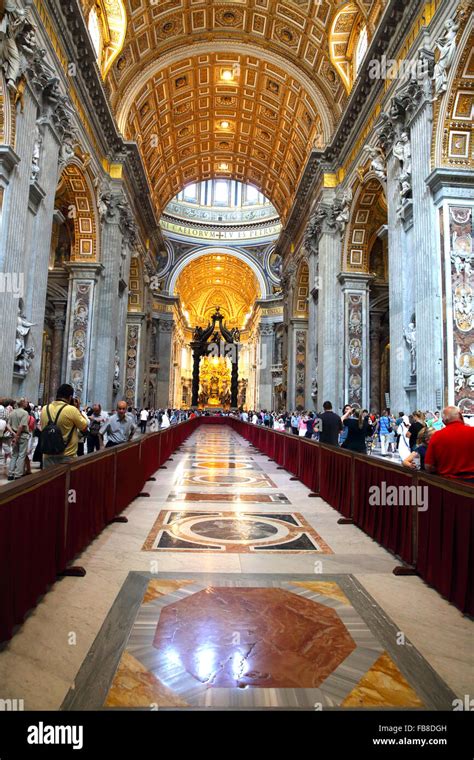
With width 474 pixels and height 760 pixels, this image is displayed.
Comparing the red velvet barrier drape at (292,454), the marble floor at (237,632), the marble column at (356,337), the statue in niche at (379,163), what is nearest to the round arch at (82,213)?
the marble column at (356,337)

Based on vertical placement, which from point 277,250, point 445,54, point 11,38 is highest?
point 277,250

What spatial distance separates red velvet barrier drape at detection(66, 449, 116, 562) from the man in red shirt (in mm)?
2777

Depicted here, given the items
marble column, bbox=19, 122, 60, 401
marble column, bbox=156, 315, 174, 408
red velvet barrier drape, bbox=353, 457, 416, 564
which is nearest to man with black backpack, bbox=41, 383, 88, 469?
red velvet barrier drape, bbox=353, 457, 416, 564

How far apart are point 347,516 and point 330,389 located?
10518 millimetres

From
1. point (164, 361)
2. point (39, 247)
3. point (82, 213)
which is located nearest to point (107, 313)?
point (82, 213)

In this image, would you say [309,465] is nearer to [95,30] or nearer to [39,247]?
[39,247]

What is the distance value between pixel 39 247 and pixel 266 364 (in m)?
29.9

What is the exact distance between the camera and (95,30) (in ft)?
47.8

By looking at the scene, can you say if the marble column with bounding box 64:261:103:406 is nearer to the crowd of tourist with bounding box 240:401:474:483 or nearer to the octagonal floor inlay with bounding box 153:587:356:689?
the crowd of tourist with bounding box 240:401:474:483

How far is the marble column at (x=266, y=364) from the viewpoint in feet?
131

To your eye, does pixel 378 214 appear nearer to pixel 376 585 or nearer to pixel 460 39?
pixel 460 39

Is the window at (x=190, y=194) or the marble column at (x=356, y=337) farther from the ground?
the window at (x=190, y=194)

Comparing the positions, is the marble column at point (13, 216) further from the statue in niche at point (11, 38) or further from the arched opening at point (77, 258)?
the arched opening at point (77, 258)

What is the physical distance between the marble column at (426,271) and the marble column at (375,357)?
9.23 meters
